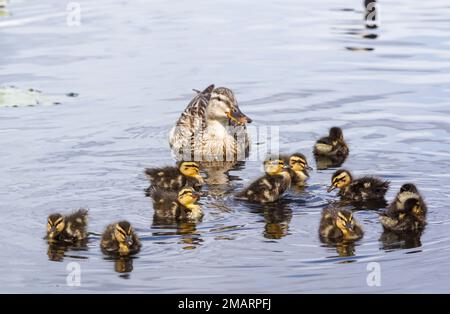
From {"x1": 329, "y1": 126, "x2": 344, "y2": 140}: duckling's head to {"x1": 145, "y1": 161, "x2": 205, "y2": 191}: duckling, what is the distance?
1600mm

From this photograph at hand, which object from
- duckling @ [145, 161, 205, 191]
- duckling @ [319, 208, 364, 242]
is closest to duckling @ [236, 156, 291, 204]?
duckling @ [145, 161, 205, 191]

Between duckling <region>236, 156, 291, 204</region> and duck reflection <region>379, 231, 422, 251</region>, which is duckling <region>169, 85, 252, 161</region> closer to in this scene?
duckling <region>236, 156, 291, 204</region>

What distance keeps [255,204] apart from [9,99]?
194 inches

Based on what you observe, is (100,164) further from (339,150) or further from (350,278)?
(350,278)

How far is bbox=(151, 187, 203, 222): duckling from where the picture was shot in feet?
33.1

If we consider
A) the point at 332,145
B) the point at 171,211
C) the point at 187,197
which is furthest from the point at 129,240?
the point at 332,145

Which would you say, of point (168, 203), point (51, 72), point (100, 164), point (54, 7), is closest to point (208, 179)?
point (100, 164)

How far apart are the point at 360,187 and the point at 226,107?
2.74 meters

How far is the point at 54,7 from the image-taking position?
2053 centimetres

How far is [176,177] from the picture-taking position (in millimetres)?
11344

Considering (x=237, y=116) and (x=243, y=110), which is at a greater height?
(x=243, y=110)

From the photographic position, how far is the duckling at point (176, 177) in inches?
441

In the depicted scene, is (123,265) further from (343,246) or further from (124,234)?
(343,246)

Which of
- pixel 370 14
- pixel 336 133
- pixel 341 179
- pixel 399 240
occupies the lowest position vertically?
pixel 399 240
